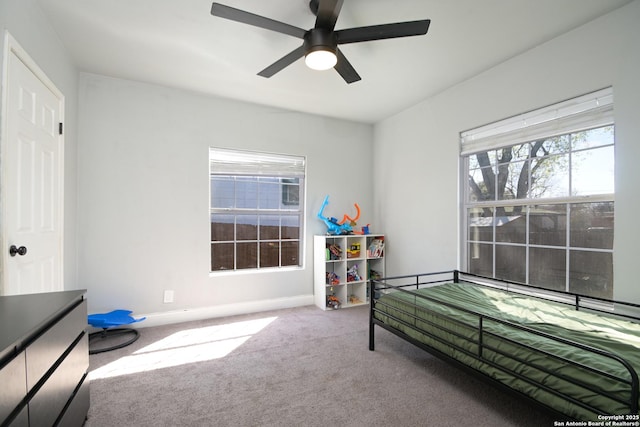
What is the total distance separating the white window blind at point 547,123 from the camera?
7.14ft

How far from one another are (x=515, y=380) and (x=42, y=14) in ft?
12.3

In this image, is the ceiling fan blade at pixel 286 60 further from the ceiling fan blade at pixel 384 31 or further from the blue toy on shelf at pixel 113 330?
the blue toy on shelf at pixel 113 330

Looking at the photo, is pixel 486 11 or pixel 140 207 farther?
pixel 140 207

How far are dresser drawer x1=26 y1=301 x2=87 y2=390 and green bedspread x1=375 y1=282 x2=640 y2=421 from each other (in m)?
2.01

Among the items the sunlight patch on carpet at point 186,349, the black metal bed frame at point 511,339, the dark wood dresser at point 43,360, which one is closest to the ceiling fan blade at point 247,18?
the dark wood dresser at point 43,360

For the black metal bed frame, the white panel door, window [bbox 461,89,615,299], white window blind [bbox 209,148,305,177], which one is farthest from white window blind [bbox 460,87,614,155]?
the white panel door

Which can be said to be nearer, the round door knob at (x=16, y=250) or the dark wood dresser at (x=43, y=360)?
the dark wood dresser at (x=43, y=360)

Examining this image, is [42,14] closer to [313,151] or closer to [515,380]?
[313,151]

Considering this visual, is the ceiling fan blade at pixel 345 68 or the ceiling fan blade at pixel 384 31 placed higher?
the ceiling fan blade at pixel 384 31

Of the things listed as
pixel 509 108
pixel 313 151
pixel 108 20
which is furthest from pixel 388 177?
pixel 108 20

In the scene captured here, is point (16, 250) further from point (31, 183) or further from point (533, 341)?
point (533, 341)

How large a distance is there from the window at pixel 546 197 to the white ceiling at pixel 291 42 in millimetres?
662

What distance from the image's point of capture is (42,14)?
2.08 metres

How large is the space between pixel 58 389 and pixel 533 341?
7.43 feet
